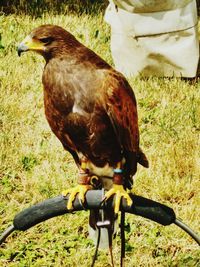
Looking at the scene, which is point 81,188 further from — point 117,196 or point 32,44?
point 32,44

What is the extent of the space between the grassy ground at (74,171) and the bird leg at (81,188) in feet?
2.71

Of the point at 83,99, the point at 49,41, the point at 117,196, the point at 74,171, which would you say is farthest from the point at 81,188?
the point at 74,171

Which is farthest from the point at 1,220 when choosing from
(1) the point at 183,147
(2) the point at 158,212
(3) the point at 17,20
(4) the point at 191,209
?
(3) the point at 17,20

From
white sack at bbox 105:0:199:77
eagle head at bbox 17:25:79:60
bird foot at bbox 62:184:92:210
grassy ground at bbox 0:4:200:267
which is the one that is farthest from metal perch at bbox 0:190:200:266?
white sack at bbox 105:0:199:77

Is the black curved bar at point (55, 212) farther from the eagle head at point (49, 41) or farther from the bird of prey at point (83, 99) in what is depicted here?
the eagle head at point (49, 41)

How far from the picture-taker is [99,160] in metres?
2.30

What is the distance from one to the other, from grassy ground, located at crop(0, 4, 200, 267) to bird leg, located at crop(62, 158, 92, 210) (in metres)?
0.83

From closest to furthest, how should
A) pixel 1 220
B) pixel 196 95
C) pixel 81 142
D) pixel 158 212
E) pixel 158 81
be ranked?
pixel 158 212
pixel 81 142
pixel 1 220
pixel 196 95
pixel 158 81

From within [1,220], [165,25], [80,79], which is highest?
[80,79]

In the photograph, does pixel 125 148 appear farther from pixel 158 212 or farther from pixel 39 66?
pixel 39 66

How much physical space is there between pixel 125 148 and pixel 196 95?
2.48 metres

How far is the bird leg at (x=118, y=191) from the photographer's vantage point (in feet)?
6.39

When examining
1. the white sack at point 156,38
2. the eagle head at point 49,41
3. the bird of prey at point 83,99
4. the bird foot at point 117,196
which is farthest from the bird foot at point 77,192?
the white sack at point 156,38

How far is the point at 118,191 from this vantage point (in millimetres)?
2141
